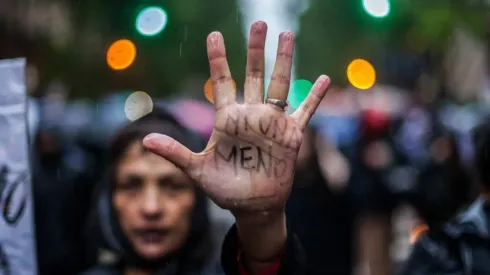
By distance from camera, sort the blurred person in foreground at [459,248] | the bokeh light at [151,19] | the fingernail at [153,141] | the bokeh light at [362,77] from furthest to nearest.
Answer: the bokeh light at [362,77], the bokeh light at [151,19], the blurred person in foreground at [459,248], the fingernail at [153,141]

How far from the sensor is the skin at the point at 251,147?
8.88 ft

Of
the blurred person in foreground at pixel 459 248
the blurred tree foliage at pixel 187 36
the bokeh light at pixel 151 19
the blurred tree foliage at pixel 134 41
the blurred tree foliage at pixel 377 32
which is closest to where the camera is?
the blurred person in foreground at pixel 459 248

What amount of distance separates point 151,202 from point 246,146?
74cm

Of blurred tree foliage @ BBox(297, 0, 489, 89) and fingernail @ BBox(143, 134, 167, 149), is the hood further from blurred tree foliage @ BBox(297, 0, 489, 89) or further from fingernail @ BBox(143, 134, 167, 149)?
blurred tree foliage @ BBox(297, 0, 489, 89)

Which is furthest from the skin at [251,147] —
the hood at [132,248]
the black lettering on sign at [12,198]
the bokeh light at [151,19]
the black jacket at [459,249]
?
the bokeh light at [151,19]

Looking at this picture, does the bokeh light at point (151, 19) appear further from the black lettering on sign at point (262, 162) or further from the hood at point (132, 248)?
the black lettering on sign at point (262, 162)

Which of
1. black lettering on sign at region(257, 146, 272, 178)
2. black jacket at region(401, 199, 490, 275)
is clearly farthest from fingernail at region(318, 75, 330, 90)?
black jacket at region(401, 199, 490, 275)

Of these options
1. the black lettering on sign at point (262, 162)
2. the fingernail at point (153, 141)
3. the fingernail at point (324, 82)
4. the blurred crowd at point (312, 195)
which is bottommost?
the blurred crowd at point (312, 195)

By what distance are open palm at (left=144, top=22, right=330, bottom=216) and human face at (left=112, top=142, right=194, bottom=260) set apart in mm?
592

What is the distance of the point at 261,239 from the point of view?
110 inches

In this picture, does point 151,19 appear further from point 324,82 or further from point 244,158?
point 244,158

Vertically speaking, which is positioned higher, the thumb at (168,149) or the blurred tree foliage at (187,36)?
the thumb at (168,149)

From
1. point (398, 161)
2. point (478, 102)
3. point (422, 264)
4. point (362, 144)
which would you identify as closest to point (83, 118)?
point (398, 161)

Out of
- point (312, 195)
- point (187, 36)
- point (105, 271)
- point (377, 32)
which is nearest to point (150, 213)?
point (105, 271)
